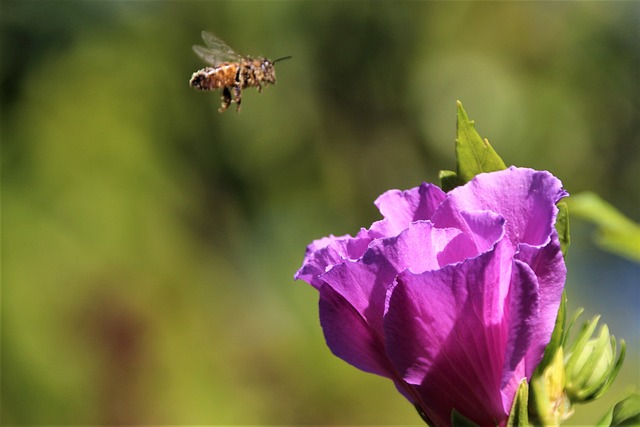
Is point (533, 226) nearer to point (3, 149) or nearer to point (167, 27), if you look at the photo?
point (3, 149)

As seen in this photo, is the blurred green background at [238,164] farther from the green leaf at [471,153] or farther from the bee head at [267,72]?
the green leaf at [471,153]

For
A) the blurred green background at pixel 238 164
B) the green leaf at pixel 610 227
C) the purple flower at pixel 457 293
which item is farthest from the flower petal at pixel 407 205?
the blurred green background at pixel 238 164

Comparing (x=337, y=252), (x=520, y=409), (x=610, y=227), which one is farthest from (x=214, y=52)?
(x=520, y=409)

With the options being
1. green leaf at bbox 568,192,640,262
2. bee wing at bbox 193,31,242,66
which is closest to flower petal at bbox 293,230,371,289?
green leaf at bbox 568,192,640,262

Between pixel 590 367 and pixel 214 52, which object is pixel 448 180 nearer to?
pixel 590 367

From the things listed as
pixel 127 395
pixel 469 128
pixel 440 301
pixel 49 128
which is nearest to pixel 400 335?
pixel 440 301

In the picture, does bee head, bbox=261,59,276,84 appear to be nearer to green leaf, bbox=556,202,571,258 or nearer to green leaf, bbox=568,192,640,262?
green leaf, bbox=568,192,640,262
